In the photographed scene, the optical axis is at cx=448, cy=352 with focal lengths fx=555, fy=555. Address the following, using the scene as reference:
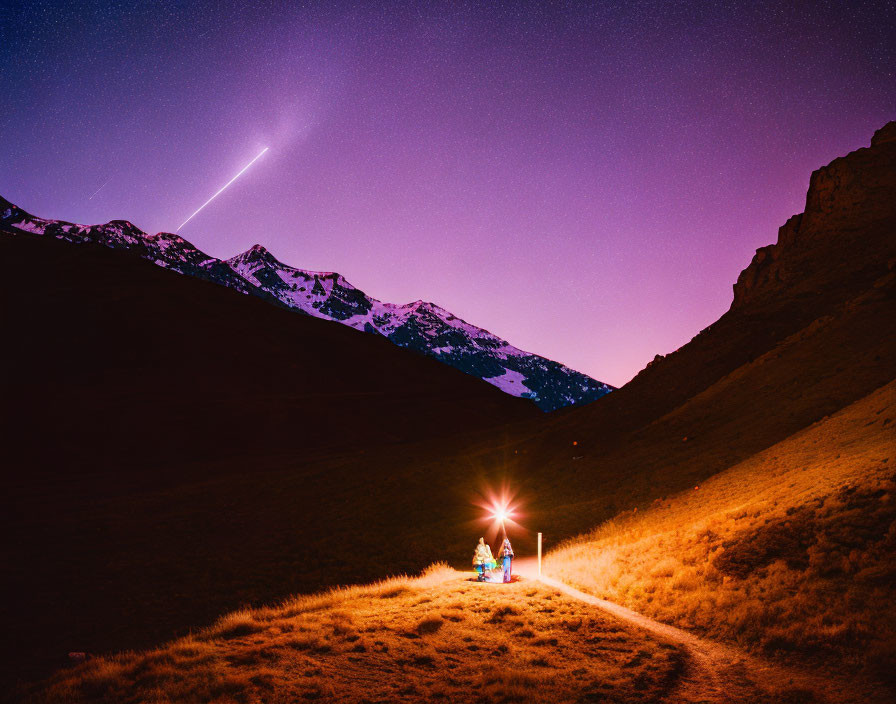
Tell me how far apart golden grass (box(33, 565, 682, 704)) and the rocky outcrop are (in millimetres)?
35147

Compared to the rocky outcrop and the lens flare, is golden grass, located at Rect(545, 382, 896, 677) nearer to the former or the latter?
the lens flare

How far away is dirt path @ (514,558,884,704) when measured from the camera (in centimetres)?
643

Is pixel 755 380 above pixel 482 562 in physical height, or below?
above

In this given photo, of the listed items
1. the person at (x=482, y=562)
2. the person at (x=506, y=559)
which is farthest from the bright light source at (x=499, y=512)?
the person at (x=506, y=559)

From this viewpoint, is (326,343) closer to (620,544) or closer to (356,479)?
(356,479)

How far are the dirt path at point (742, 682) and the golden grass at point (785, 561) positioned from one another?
496 millimetres

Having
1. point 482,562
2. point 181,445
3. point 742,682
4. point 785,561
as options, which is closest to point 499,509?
point 482,562

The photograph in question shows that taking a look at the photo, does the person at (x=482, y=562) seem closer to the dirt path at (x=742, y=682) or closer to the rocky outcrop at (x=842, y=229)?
the dirt path at (x=742, y=682)

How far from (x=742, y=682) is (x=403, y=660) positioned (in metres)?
4.53

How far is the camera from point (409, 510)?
31.8 meters

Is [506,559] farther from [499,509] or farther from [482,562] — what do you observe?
[499,509]

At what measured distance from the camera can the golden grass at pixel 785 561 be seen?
26.5 feet

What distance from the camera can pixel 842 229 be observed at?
40094 millimetres

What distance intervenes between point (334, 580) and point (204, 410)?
55.5 m
